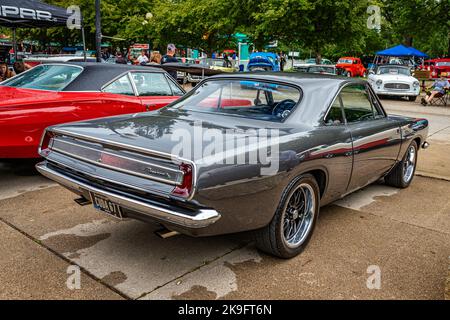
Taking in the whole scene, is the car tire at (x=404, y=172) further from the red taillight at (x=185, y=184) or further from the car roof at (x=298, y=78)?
the red taillight at (x=185, y=184)

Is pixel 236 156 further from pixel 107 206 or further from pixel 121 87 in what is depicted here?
pixel 121 87

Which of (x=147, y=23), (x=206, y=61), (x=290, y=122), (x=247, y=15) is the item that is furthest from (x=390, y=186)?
(x=147, y=23)

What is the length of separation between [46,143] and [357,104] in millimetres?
2969

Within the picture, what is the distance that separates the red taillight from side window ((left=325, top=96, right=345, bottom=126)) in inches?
60.5

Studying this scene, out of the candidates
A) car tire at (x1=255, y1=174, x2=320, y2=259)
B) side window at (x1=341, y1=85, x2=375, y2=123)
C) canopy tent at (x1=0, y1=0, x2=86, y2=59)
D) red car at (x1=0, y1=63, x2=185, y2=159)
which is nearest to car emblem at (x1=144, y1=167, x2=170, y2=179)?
car tire at (x1=255, y1=174, x2=320, y2=259)

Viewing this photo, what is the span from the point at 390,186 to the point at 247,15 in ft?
50.3

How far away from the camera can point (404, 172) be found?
17.6 ft

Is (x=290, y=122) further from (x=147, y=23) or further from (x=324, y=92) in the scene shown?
(x=147, y=23)

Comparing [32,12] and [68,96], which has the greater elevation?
[32,12]

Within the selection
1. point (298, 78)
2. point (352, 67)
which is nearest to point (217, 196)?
point (298, 78)

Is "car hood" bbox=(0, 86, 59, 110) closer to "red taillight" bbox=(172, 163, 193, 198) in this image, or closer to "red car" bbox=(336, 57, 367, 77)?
"red taillight" bbox=(172, 163, 193, 198)

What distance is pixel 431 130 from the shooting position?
10.1 meters

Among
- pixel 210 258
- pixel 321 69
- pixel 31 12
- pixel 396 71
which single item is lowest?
pixel 210 258

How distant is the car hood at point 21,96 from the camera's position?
454cm
